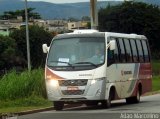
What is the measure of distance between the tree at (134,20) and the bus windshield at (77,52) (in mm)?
64507

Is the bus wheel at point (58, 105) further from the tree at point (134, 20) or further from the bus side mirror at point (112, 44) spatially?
the tree at point (134, 20)

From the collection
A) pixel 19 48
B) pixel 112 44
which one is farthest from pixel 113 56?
pixel 19 48

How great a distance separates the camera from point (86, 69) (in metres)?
21.1

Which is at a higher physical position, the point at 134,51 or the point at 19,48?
the point at 134,51

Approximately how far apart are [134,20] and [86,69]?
221 ft

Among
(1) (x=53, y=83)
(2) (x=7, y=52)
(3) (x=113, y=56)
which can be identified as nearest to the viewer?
(1) (x=53, y=83)

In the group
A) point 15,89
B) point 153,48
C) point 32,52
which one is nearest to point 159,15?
point 153,48

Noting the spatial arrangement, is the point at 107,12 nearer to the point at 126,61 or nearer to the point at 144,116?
the point at 126,61

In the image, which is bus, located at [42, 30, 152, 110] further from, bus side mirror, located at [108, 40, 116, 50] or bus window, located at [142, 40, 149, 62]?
bus window, located at [142, 40, 149, 62]

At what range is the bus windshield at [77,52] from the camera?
21.5 meters

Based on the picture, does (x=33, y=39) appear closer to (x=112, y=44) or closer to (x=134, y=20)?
(x=134, y=20)

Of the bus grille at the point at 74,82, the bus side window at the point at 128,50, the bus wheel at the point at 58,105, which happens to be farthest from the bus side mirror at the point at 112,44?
the bus side window at the point at 128,50

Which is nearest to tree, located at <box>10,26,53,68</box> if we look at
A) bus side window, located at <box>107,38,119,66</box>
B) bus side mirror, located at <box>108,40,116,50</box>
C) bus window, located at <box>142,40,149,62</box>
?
bus window, located at <box>142,40,149,62</box>

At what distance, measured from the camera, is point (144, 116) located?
57.4ft
